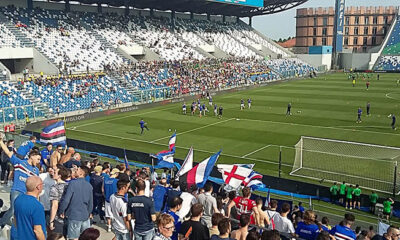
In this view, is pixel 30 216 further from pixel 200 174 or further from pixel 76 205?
pixel 200 174

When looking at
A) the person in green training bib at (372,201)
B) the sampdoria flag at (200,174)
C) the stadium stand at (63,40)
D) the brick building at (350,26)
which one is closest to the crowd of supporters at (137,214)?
the sampdoria flag at (200,174)

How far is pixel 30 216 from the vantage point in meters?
5.80

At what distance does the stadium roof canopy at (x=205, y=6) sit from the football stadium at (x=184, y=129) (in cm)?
51

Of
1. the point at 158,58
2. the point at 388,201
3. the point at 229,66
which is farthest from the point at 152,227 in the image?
the point at 229,66

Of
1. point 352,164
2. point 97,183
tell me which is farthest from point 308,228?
point 352,164

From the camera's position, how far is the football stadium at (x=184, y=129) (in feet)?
24.8

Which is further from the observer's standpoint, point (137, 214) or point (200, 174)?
point (200, 174)

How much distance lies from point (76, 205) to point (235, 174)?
251 inches

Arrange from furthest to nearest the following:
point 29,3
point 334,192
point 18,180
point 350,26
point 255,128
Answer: point 350,26
point 29,3
point 255,128
point 334,192
point 18,180

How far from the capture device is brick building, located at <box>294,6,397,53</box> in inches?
4112

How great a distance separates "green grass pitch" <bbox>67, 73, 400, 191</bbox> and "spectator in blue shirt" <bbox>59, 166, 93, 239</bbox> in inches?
574

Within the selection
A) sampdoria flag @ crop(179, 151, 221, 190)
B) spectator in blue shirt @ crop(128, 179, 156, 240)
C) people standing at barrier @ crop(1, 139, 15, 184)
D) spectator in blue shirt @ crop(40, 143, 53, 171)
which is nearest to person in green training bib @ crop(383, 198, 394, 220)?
sampdoria flag @ crop(179, 151, 221, 190)

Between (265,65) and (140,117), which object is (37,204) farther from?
(265,65)

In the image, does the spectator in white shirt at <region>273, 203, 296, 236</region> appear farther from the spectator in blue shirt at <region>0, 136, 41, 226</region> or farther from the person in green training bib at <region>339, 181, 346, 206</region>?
the person in green training bib at <region>339, 181, 346, 206</region>
